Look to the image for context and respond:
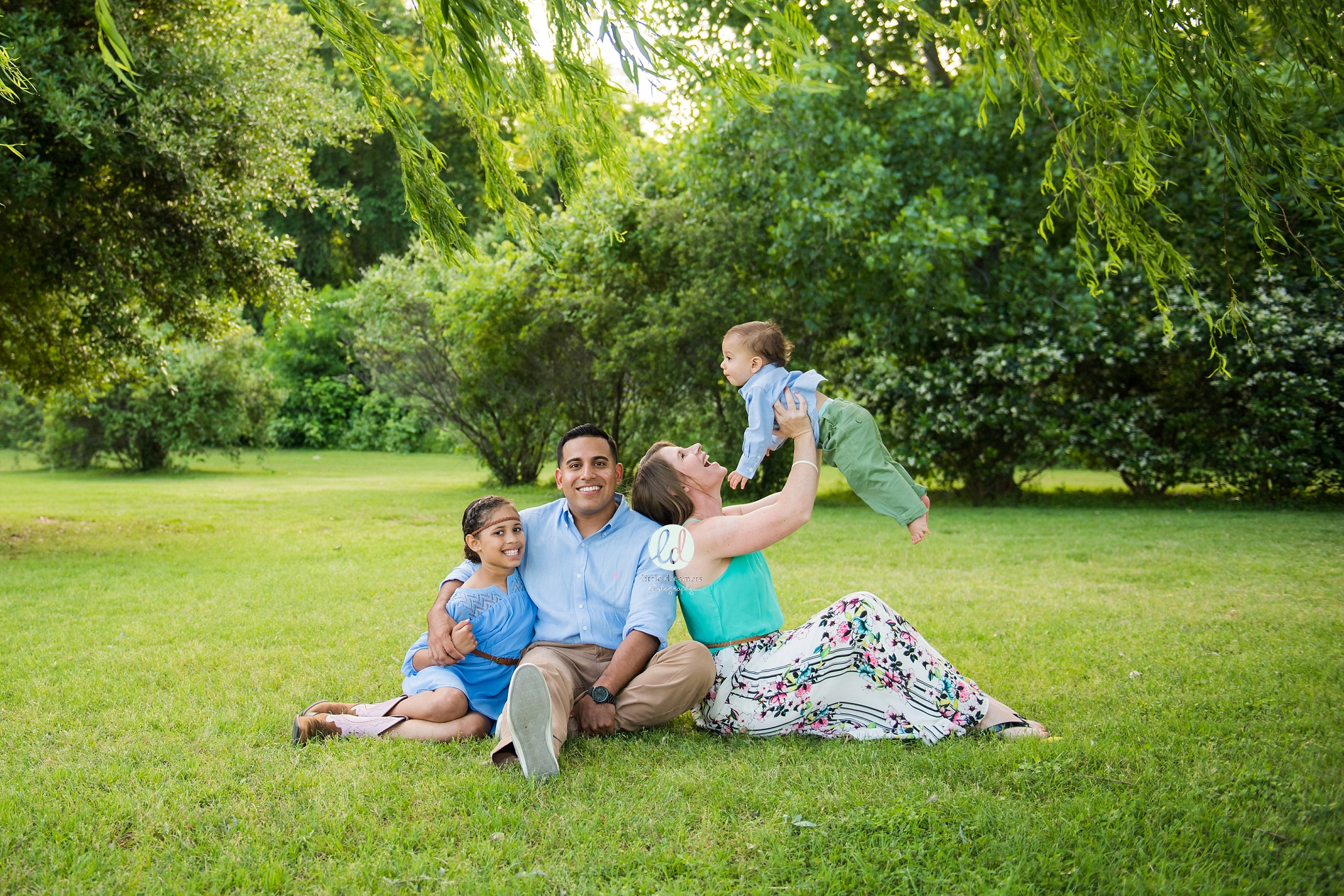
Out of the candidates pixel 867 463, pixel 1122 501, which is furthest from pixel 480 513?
pixel 1122 501

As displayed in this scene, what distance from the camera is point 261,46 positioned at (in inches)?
371

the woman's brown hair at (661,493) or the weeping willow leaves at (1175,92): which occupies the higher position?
the weeping willow leaves at (1175,92)

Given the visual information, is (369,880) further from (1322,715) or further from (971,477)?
(971,477)

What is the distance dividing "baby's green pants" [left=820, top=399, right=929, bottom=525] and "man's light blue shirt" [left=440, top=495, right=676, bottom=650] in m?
0.82

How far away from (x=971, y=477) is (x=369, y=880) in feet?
41.2

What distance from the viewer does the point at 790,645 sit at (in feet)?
12.5

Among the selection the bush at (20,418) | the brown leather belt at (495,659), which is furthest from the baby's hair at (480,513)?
the bush at (20,418)

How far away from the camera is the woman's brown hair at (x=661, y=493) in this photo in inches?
156

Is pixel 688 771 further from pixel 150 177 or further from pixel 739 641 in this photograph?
pixel 150 177

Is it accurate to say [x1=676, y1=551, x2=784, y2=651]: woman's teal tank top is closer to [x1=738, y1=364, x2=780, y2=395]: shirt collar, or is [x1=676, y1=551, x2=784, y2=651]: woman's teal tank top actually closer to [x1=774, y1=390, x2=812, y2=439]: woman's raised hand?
[x1=774, y1=390, x2=812, y2=439]: woman's raised hand

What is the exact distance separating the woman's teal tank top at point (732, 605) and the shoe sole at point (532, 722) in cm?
79

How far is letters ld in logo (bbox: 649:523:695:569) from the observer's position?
385cm

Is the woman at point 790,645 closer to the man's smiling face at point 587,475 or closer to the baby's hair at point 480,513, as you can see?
the man's smiling face at point 587,475

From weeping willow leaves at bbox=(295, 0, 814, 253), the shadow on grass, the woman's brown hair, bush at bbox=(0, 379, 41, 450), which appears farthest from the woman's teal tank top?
bush at bbox=(0, 379, 41, 450)
